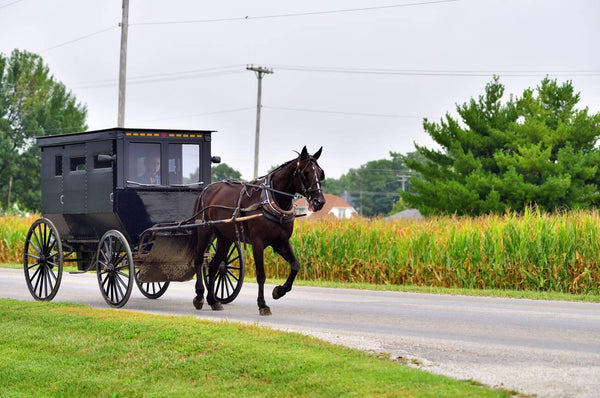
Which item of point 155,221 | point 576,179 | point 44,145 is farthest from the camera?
point 576,179

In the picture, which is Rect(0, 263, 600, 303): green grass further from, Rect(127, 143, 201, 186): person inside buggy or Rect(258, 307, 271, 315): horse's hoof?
Rect(258, 307, 271, 315): horse's hoof

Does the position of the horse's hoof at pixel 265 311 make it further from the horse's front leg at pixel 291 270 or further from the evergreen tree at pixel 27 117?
A: the evergreen tree at pixel 27 117

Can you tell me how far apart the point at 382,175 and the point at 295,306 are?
144 meters

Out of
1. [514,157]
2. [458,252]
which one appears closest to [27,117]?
[514,157]

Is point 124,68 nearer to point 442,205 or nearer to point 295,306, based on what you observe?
point 295,306

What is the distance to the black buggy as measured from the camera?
15.0 m

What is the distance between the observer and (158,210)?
50.2ft

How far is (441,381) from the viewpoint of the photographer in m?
8.00

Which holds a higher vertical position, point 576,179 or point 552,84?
point 552,84

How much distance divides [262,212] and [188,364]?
437cm

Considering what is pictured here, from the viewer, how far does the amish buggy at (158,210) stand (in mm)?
13859

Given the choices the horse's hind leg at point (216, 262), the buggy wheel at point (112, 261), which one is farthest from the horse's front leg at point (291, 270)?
the buggy wheel at point (112, 261)

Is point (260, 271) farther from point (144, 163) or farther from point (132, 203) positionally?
point (144, 163)

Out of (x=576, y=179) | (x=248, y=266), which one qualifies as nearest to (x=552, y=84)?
(x=576, y=179)
